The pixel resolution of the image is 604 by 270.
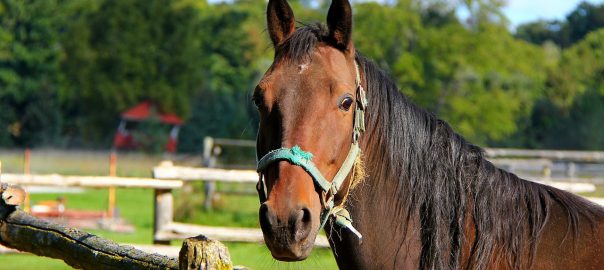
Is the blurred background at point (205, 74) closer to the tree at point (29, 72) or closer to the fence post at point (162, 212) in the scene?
the tree at point (29, 72)

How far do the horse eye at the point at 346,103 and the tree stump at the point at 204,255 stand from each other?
671 millimetres

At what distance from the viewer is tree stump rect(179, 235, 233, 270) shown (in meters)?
2.69

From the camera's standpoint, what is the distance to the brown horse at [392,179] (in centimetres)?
286

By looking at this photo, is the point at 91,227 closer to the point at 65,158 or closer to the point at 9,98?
the point at 65,158

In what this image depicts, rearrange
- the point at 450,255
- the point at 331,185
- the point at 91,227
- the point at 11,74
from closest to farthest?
1. the point at 331,185
2. the point at 450,255
3. the point at 91,227
4. the point at 11,74

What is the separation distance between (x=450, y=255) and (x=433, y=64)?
2838 cm

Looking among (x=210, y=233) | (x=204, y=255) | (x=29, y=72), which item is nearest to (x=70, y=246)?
(x=204, y=255)

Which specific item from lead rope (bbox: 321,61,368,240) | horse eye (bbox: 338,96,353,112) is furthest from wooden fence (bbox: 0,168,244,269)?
horse eye (bbox: 338,96,353,112)

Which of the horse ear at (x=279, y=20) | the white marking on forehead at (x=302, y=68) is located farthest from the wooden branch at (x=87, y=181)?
the white marking on forehead at (x=302, y=68)

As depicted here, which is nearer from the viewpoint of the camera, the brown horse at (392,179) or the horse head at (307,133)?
the horse head at (307,133)

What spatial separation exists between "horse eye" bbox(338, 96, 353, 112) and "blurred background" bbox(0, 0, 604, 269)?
20566 millimetres

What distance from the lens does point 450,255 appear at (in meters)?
3.04

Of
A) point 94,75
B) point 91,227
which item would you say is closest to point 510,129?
point 91,227

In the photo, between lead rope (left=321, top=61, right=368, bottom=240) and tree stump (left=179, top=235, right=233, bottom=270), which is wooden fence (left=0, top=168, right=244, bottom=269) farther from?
lead rope (left=321, top=61, right=368, bottom=240)
